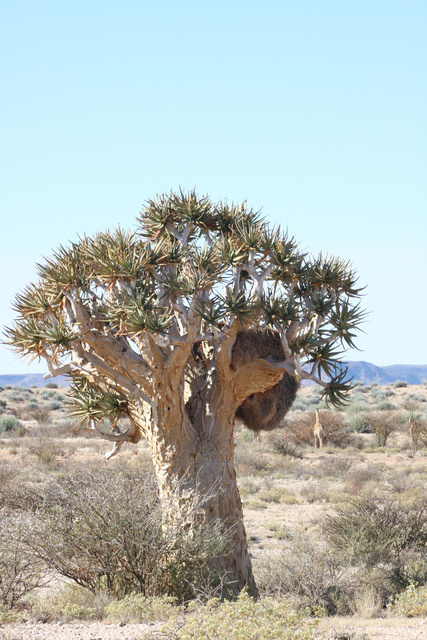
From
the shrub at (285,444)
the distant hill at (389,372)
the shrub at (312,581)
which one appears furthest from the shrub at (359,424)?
the distant hill at (389,372)

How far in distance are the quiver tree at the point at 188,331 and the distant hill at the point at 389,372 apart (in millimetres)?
161229

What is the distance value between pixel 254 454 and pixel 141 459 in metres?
4.33

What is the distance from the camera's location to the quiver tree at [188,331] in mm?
8562

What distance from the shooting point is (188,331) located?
28.1ft

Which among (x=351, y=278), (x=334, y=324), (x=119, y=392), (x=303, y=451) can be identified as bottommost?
(x=303, y=451)

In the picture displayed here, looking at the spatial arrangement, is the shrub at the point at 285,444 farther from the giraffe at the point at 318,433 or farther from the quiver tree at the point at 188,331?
the quiver tree at the point at 188,331

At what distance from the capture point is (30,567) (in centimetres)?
797

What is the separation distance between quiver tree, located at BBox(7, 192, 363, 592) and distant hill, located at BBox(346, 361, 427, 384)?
16123 centimetres

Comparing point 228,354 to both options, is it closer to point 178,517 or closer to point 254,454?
point 178,517

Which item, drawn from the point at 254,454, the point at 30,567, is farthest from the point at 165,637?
the point at 254,454

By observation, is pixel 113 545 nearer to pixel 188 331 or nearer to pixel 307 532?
pixel 188 331

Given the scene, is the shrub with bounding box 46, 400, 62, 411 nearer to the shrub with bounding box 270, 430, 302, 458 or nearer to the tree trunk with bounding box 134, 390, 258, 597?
the shrub with bounding box 270, 430, 302, 458

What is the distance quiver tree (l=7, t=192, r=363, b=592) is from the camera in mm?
8562

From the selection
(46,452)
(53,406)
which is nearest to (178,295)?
(46,452)
